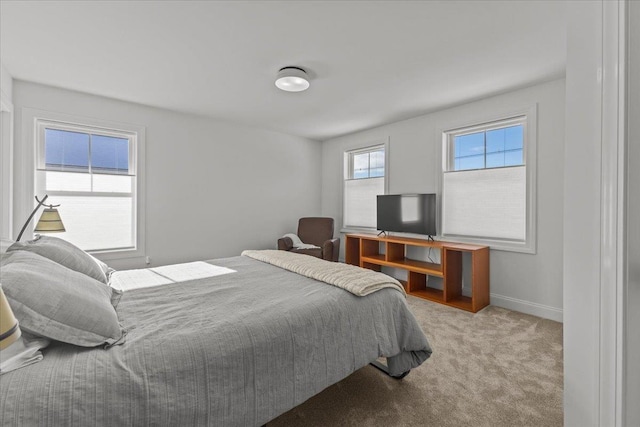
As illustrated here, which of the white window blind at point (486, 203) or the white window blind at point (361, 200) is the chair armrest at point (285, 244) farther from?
the white window blind at point (486, 203)

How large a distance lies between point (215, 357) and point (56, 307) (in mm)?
617

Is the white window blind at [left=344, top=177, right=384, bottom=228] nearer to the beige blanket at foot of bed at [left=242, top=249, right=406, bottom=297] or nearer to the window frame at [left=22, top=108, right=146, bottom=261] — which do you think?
the beige blanket at foot of bed at [left=242, top=249, right=406, bottom=297]

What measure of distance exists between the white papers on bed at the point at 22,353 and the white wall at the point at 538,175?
12.8 feet

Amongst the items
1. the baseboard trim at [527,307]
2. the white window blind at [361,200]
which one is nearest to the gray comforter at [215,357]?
the baseboard trim at [527,307]

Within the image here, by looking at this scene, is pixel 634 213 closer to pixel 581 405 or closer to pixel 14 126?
pixel 581 405

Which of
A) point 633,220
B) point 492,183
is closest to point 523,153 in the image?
point 492,183

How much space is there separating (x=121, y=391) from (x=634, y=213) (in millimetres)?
1597

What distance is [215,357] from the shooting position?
1191 millimetres

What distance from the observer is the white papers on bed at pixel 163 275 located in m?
2.00

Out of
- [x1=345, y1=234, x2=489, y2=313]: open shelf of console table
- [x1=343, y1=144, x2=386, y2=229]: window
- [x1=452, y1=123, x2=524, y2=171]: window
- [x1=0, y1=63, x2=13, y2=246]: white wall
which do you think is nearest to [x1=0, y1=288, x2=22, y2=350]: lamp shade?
[x1=0, y1=63, x2=13, y2=246]: white wall

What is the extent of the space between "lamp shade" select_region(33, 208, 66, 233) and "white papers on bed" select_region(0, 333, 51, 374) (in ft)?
6.06

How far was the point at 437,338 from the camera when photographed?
2.61 m

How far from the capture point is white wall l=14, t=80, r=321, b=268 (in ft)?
11.0

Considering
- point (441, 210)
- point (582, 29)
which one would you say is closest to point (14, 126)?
point (582, 29)
